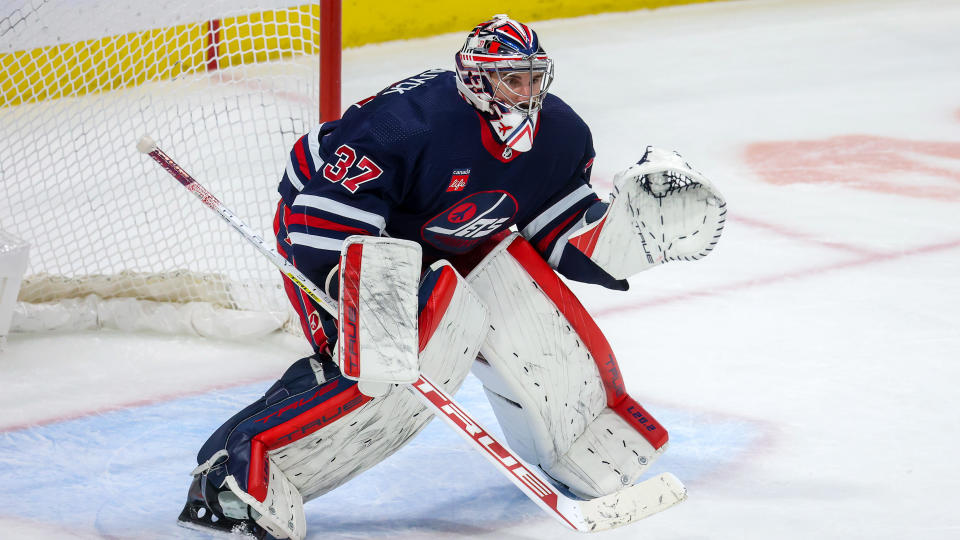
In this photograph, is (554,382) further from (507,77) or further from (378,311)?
(507,77)

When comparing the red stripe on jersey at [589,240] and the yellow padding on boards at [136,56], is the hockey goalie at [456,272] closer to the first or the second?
the red stripe on jersey at [589,240]

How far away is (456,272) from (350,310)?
23cm

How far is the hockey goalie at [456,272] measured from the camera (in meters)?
1.80

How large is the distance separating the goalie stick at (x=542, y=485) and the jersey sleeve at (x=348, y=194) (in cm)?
6

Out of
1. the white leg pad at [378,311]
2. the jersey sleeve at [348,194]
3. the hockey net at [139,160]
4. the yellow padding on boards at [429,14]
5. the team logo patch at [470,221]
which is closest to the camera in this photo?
the white leg pad at [378,311]

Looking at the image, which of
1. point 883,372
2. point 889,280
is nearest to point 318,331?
point 883,372

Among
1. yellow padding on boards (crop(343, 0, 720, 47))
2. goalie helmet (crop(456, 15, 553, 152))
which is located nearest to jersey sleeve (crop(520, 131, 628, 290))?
goalie helmet (crop(456, 15, 553, 152))

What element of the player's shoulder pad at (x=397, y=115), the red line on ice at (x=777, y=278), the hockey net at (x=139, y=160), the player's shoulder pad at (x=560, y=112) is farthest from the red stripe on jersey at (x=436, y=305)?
the red line on ice at (x=777, y=278)

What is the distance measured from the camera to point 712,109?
185 inches

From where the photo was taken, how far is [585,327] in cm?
206

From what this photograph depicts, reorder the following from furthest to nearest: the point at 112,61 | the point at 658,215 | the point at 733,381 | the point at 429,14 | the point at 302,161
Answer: the point at 429,14 → the point at 112,61 → the point at 733,381 → the point at 302,161 → the point at 658,215

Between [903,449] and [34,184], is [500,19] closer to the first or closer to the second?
[903,449]

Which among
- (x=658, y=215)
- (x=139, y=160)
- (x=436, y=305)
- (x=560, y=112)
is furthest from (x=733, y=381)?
(x=139, y=160)

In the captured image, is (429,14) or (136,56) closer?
(136,56)
